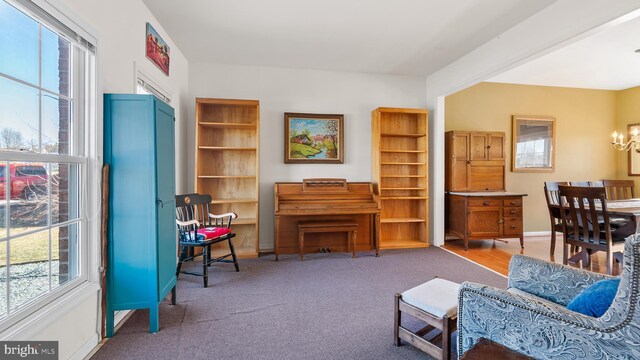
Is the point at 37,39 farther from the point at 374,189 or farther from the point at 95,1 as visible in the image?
the point at 374,189

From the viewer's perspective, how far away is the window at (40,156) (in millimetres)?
1397

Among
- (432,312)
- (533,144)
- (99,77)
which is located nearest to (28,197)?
(99,77)

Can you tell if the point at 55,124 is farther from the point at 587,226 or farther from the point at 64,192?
the point at 587,226

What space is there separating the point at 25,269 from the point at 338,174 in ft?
12.1

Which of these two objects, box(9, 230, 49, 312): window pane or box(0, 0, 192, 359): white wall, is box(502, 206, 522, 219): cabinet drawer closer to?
box(0, 0, 192, 359): white wall

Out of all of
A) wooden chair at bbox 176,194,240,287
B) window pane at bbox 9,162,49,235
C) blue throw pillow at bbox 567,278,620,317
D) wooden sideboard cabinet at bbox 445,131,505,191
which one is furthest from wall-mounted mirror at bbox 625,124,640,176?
window pane at bbox 9,162,49,235

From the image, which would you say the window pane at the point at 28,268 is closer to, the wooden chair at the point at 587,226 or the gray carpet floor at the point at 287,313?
the gray carpet floor at the point at 287,313

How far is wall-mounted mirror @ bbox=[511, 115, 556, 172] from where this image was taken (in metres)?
5.37

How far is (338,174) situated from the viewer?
15.2 ft

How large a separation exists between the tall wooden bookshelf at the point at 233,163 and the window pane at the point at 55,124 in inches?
89.6

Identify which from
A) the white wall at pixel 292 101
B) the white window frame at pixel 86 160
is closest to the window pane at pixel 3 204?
the white window frame at pixel 86 160

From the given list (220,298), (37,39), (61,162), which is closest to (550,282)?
(220,298)

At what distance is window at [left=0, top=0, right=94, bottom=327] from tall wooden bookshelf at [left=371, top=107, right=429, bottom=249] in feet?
12.0

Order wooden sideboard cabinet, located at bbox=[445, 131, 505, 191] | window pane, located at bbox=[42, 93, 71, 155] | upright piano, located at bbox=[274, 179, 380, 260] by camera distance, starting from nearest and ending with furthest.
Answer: window pane, located at bbox=[42, 93, 71, 155]
upright piano, located at bbox=[274, 179, 380, 260]
wooden sideboard cabinet, located at bbox=[445, 131, 505, 191]
